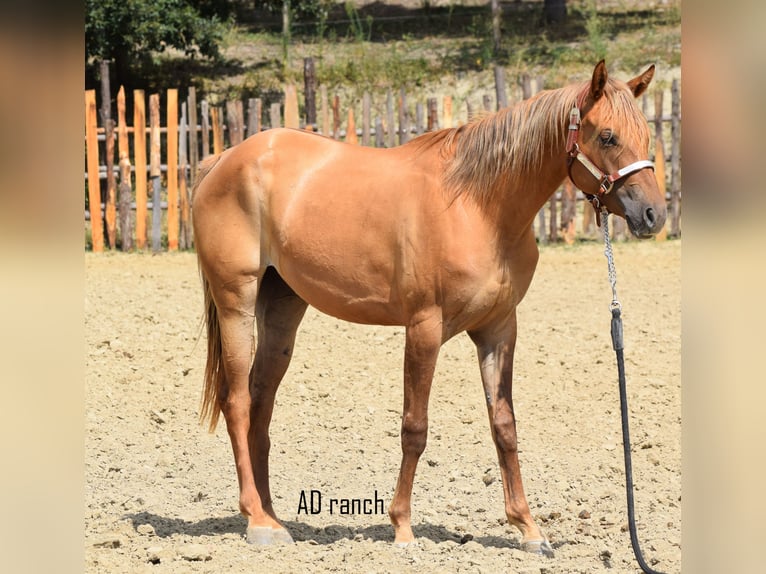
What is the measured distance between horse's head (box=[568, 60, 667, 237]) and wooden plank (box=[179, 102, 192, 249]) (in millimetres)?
9166

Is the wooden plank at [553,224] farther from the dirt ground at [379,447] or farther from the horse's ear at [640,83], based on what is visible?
the horse's ear at [640,83]

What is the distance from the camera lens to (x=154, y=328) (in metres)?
8.56

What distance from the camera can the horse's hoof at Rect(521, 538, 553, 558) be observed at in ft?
14.5

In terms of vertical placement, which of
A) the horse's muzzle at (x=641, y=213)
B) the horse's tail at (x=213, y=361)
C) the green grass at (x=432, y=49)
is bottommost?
the horse's tail at (x=213, y=361)

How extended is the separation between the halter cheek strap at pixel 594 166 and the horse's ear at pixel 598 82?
93 millimetres

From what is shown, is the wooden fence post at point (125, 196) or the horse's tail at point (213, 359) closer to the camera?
the horse's tail at point (213, 359)

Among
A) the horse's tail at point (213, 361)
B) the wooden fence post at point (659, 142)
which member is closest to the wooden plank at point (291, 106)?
the wooden fence post at point (659, 142)

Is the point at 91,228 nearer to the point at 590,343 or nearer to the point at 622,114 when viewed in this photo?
the point at 590,343

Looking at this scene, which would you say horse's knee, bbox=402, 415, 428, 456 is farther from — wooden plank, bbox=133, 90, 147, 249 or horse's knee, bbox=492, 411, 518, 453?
wooden plank, bbox=133, 90, 147, 249

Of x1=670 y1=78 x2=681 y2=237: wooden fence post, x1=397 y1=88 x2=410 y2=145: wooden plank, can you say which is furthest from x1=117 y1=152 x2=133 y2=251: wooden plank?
x1=670 y1=78 x2=681 y2=237: wooden fence post

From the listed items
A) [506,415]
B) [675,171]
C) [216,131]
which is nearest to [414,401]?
[506,415]

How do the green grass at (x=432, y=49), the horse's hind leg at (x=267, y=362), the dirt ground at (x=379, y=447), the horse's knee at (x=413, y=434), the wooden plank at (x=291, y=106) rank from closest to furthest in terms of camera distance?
the horse's knee at (x=413, y=434) < the dirt ground at (x=379, y=447) < the horse's hind leg at (x=267, y=362) < the wooden plank at (x=291, y=106) < the green grass at (x=432, y=49)

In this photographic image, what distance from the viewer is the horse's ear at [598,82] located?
12.4 ft
